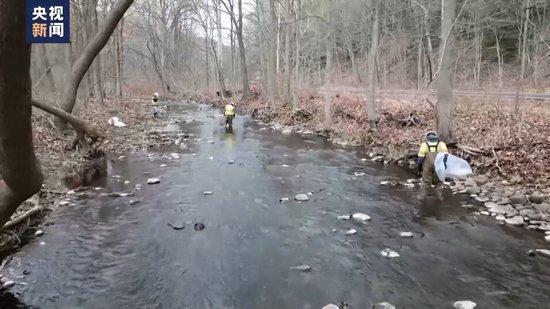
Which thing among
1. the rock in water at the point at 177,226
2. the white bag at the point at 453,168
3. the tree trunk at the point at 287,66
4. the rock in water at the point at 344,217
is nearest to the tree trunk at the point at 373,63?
the white bag at the point at 453,168

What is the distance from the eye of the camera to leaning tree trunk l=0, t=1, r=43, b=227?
99.6 inches

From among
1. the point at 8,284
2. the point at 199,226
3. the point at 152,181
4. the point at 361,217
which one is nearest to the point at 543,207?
the point at 361,217

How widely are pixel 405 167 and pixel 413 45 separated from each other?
3185 centimetres

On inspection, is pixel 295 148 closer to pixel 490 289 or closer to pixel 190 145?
pixel 190 145

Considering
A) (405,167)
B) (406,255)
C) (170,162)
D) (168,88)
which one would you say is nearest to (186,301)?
(406,255)

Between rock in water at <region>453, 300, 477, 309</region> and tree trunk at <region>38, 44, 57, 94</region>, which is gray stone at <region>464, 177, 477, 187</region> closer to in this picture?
rock in water at <region>453, 300, 477, 309</region>

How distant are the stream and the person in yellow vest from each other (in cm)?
83

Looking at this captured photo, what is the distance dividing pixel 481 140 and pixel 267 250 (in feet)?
27.7

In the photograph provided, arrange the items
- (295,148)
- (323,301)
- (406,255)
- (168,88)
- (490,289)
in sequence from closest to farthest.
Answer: (323,301) → (490,289) → (406,255) → (295,148) → (168,88)

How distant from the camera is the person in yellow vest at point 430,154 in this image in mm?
10078

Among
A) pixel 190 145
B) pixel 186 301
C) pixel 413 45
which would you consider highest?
pixel 413 45

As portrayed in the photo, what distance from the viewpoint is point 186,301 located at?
→ 5.09 meters

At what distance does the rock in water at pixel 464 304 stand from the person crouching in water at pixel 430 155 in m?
5.60

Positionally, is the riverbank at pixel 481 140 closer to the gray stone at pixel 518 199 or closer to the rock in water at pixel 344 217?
the gray stone at pixel 518 199
